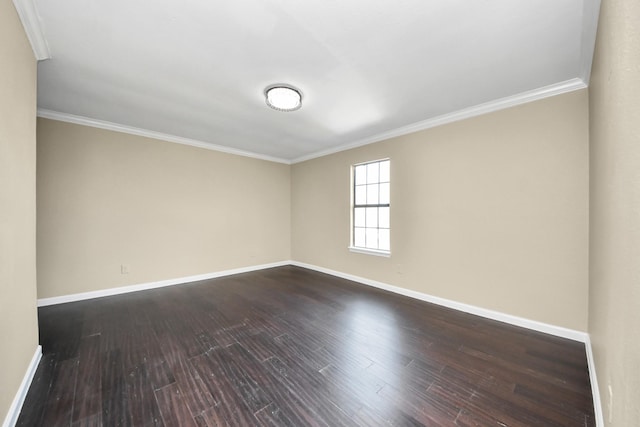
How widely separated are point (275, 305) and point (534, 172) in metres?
3.43

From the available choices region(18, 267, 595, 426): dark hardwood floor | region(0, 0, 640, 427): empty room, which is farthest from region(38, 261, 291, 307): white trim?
region(18, 267, 595, 426): dark hardwood floor

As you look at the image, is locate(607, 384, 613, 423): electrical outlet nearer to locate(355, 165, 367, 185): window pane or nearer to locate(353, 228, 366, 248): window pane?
locate(353, 228, 366, 248): window pane

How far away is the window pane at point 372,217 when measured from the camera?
4125 millimetres

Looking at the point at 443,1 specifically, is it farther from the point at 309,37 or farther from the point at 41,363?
the point at 41,363

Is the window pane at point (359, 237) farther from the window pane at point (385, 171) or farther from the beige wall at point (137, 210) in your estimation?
the beige wall at point (137, 210)

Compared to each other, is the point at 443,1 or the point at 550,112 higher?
the point at 443,1

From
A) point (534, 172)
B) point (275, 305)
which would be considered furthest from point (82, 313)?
point (534, 172)

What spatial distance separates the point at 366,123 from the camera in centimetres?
340

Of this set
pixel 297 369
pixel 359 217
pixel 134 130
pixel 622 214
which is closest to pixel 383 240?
pixel 359 217

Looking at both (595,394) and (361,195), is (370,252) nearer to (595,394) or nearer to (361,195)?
(361,195)

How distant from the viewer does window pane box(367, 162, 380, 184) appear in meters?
4.12

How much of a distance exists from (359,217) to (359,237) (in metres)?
0.38

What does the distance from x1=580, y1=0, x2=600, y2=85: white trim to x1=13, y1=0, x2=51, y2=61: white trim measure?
3.53 meters

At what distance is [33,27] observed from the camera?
1643 millimetres
